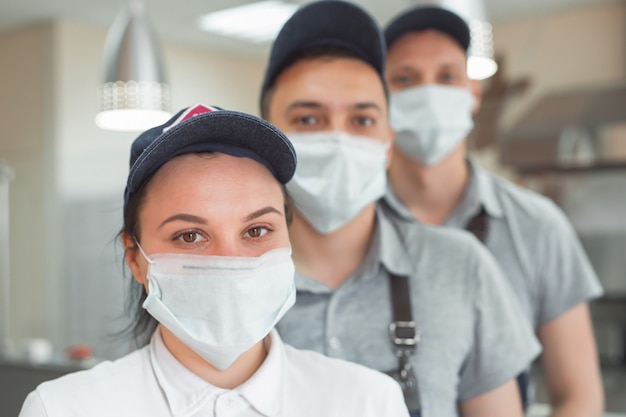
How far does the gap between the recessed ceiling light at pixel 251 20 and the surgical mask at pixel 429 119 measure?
3.23m

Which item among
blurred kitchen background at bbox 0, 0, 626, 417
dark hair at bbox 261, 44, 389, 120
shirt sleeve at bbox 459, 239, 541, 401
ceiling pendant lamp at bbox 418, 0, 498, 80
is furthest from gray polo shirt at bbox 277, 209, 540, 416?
blurred kitchen background at bbox 0, 0, 626, 417

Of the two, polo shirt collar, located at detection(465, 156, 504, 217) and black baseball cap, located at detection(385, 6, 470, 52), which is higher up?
black baseball cap, located at detection(385, 6, 470, 52)

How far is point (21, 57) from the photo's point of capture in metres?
5.71

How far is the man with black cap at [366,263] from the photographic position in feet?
4.45

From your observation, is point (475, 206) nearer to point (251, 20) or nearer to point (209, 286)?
point (209, 286)

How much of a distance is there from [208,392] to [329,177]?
1.49 ft

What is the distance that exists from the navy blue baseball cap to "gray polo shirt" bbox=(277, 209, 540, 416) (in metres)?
0.35

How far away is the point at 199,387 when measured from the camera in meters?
1.05

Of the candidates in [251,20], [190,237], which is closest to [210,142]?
[190,237]

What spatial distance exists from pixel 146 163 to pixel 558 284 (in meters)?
1.03

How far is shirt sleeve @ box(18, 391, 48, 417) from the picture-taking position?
99 cm

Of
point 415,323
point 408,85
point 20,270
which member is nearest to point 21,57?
point 20,270

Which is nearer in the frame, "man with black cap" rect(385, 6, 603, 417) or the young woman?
the young woman

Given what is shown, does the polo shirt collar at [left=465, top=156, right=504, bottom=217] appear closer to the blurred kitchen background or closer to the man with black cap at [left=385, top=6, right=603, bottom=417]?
the man with black cap at [left=385, top=6, right=603, bottom=417]
